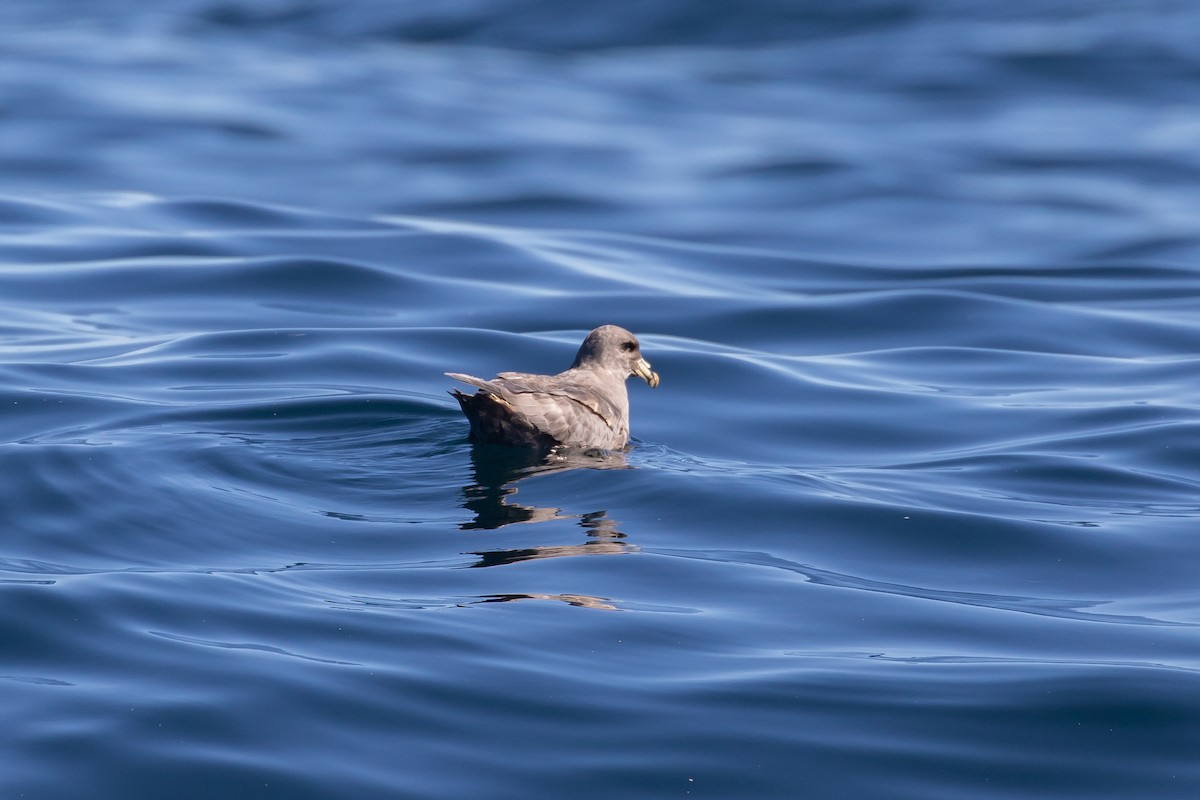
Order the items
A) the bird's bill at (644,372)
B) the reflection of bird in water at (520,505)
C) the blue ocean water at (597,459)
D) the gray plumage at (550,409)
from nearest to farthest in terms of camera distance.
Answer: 1. the blue ocean water at (597,459)
2. the reflection of bird in water at (520,505)
3. the gray plumage at (550,409)
4. the bird's bill at (644,372)

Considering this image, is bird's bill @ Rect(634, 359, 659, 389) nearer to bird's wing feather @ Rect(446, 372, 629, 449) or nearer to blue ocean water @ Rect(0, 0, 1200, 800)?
blue ocean water @ Rect(0, 0, 1200, 800)

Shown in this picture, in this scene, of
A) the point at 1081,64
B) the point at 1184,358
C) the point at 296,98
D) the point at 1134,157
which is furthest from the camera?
the point at 1081,64

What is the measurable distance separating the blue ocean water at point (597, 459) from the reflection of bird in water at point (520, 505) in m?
0.04

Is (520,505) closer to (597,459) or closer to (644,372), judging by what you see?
(597,459)

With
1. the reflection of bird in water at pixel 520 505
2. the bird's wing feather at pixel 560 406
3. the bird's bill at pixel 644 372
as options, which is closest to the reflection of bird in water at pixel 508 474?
the reflection of bird in water at pixel 520 505

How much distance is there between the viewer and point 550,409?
7812 millimetres

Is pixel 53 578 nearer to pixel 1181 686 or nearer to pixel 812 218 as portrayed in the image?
pixel 1181 686

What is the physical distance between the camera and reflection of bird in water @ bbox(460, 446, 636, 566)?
6.54 m

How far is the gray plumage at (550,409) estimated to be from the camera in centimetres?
764

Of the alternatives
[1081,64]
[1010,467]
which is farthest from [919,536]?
[1081,64]

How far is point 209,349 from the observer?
10.6m

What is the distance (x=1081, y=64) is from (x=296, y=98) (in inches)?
480

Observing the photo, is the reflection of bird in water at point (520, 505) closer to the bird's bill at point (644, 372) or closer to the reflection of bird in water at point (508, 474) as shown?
the reflection of bird in water at point (508, 474)

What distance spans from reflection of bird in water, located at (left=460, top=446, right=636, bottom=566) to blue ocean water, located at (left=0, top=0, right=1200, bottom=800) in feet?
0.12
